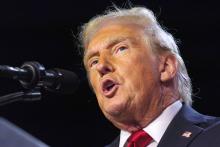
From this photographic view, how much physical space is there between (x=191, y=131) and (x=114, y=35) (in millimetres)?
476

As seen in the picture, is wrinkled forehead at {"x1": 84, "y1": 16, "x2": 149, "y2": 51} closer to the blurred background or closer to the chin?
the chin

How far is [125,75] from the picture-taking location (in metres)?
1.97

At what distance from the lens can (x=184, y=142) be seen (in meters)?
1.83

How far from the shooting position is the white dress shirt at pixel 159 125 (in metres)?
1.93

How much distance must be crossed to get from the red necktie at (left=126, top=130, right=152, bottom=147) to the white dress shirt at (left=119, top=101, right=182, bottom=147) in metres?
0.01

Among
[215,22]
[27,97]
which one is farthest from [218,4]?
[27,97]

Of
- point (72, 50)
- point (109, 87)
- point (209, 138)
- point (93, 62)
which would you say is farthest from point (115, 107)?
point (72, 50)

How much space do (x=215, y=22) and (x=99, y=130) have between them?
1188 mm

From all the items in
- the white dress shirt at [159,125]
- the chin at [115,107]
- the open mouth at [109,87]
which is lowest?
the white dress shirt at [159,125]

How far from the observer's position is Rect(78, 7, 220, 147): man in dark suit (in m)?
1.91

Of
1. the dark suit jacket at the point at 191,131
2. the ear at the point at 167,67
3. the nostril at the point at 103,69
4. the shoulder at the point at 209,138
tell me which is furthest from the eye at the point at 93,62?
the shoulder at the point at 209,138

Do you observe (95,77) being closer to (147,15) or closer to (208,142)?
(147,15)

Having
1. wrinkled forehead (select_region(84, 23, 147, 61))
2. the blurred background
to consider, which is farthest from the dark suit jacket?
the blurred background

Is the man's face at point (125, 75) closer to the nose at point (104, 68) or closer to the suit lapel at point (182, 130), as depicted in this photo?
the nose at point (104, 68)
